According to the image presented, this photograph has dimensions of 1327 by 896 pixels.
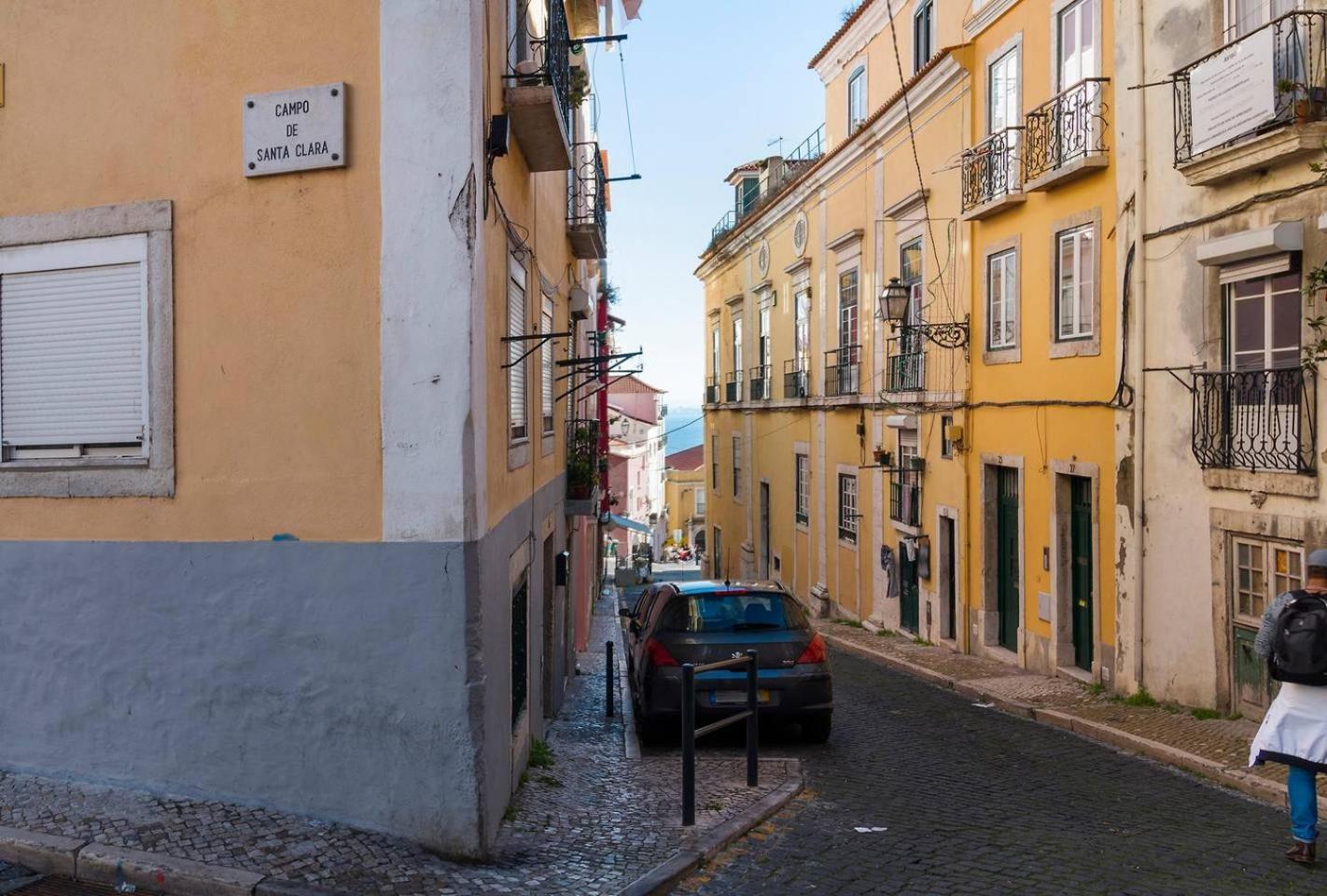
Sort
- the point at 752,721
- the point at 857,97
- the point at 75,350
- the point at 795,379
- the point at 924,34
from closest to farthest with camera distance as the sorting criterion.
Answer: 1. the point at 75,350
2. the point at 752,721
3. the point at 924,34
4. the point at 857,97
5. the point at 795,379

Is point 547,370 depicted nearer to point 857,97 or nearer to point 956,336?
point 956,336

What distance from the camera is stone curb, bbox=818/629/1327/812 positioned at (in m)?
8.10

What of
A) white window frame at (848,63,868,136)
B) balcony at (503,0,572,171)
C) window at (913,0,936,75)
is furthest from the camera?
white window frame at (848,63,868,136)

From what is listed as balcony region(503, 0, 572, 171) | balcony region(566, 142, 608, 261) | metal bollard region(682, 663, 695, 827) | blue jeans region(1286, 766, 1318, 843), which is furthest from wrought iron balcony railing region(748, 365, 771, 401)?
blue jeans region(1286, 766, 1318, 843)

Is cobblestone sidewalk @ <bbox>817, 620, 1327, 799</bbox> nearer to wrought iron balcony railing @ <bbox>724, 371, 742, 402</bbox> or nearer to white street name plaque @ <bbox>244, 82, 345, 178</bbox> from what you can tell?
white street name plaque @ <bbox>244, 82, 345, 178</bbox>

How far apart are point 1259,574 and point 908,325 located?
8.57 m

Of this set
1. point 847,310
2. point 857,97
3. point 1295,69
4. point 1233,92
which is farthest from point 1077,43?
point 857,97

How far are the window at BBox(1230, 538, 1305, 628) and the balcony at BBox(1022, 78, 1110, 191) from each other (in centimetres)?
468

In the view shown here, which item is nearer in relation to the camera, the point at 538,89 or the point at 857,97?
the point at 538,89

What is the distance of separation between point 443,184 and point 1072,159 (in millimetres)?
9245

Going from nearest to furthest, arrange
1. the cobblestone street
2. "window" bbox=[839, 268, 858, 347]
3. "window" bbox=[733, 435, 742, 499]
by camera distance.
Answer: the cobblestone street → "window" bbox=[839, 268, 858, 347] → "window" bbox=[733, 435, 742, 499]

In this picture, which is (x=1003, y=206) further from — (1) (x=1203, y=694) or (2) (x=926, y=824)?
(2) (x=926, y=824)

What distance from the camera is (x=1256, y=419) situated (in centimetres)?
1009

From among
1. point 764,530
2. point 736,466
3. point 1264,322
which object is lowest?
point 764,530
